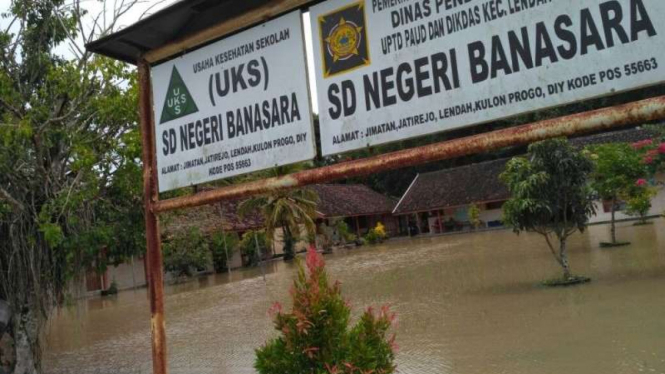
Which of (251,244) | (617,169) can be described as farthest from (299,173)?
(251,244)

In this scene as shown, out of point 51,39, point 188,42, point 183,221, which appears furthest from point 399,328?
point 183,221

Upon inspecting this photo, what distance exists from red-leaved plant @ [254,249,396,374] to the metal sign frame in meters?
0.64

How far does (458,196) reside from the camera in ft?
136

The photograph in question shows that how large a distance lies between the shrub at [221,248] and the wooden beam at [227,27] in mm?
26263

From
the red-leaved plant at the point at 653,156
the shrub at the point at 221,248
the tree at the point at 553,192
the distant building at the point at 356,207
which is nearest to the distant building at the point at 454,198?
the distant building at the point at 356,207

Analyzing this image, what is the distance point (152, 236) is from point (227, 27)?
135cm

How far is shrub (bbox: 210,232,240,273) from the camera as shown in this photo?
29953 mm

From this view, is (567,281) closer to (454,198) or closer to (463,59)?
(463,59)

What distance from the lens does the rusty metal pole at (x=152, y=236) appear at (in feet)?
12.0

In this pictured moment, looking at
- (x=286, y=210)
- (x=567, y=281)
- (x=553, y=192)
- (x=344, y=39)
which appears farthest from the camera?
(x=286, y=210)

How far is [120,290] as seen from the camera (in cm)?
2866

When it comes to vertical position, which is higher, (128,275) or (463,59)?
(463,59)

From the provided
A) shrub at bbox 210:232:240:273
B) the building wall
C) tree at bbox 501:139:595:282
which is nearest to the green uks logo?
tree at bbox 501:139:595:282

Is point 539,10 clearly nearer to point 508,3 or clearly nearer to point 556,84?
point 508,3
